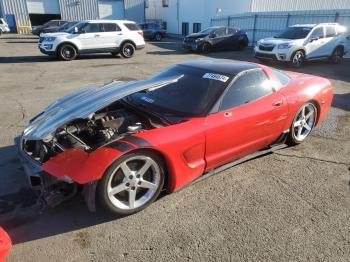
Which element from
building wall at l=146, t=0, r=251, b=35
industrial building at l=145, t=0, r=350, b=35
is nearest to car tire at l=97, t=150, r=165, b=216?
industrial building at l=145, t=0, r=350, b=35

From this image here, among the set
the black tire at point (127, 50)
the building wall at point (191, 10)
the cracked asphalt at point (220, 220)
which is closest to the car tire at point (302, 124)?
the cracked asphalt at point (220, 220)

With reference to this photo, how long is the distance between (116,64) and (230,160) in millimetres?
10791

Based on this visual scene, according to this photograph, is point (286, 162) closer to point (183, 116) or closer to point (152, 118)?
point (183, 116)

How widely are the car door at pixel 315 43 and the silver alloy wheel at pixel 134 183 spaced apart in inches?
466

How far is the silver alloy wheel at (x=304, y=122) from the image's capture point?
15.5 feet

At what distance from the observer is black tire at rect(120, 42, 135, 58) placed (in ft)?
51.1

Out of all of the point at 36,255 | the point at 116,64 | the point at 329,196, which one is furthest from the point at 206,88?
the point at 116,64

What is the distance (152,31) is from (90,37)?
16482mm

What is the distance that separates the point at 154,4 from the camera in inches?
1622

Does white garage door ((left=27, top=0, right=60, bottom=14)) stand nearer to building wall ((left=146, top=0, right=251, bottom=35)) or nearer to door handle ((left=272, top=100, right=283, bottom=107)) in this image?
building wall ((left=146, top=0, right=251, bottom=35))

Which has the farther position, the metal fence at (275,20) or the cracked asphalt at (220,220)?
the metal fence at (275,20)

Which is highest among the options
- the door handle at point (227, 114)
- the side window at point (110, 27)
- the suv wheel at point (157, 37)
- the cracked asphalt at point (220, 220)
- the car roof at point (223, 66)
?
the car roof at point (223, 66)

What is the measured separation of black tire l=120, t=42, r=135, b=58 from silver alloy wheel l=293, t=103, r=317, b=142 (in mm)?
12186

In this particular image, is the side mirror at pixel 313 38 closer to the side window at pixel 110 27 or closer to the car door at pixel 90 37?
the side window at pixel 110 27
